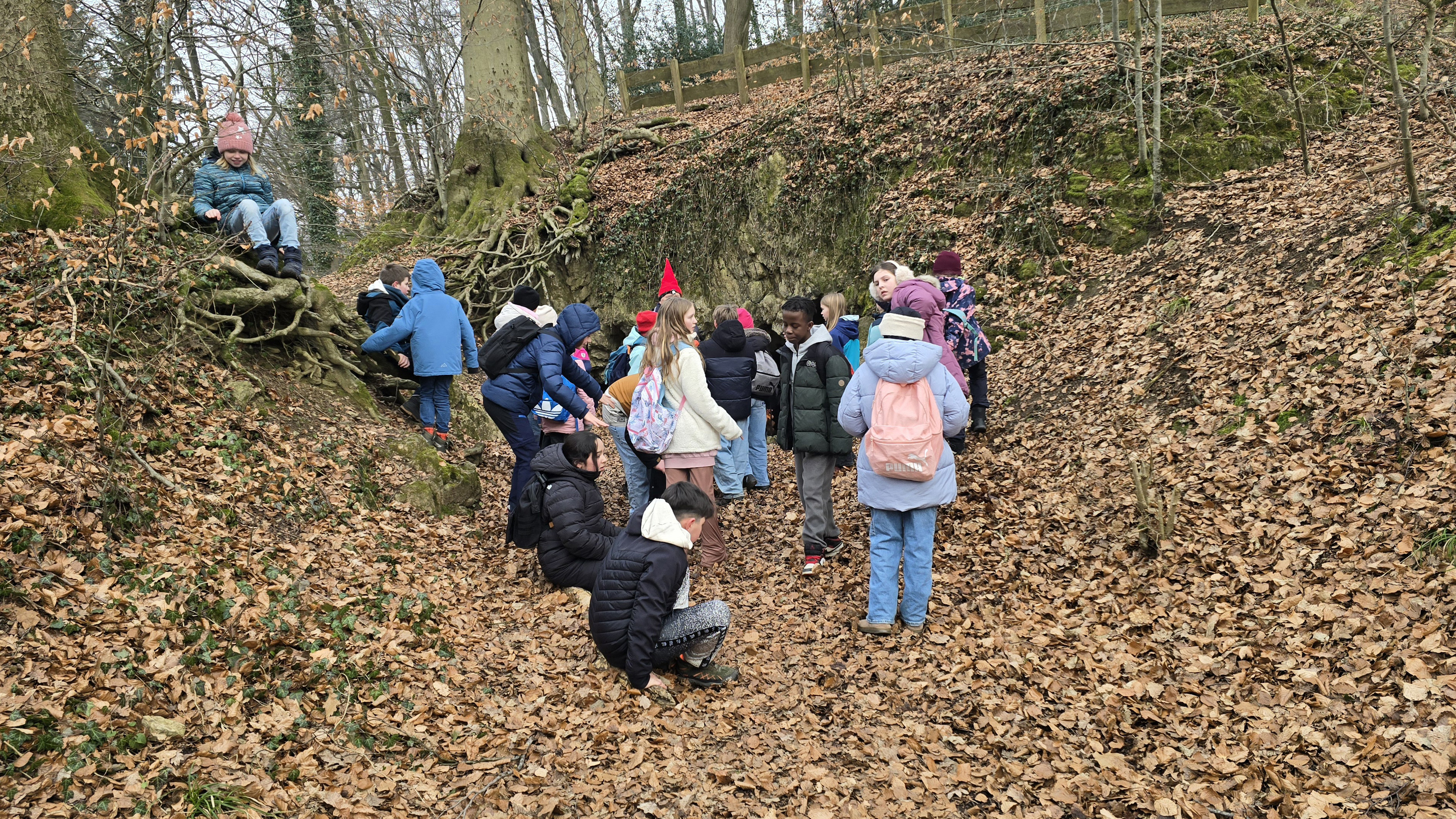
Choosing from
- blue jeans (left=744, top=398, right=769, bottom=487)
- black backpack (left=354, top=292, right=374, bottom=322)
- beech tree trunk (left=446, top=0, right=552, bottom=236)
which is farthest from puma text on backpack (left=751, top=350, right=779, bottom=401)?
beech tree trunk (left=446, top=0, right=552, bottom=236)

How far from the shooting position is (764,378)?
7828 mm

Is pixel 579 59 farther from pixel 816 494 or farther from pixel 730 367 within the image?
pixel 816 494

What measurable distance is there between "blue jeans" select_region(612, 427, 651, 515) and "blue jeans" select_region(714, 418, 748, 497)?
1.30 metres

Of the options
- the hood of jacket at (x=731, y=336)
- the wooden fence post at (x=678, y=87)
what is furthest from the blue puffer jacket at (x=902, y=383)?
the wooden fence post at (x=678, y=87)

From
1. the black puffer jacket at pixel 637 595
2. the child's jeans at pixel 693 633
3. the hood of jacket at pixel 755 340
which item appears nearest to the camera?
the black puffer jacket at pixel 637 595

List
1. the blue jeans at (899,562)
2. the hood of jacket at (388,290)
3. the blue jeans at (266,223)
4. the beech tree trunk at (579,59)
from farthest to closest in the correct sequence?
the beech tree trunk at (579,59) < the hood of jacket at (388,290) < the blue jeans at (266,223) < the blue jeans at (899,562)

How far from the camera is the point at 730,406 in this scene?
710cm

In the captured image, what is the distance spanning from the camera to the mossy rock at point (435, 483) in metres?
6.97

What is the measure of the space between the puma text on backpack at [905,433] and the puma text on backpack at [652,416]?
1.66m

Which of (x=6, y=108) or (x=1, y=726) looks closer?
(x=1, y=726)

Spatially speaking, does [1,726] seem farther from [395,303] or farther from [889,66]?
[889,66]

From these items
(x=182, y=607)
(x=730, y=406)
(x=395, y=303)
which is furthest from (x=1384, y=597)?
(x=395, y=303)

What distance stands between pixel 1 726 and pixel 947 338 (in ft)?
21.9

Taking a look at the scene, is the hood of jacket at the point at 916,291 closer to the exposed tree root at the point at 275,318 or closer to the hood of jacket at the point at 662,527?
the hood of jacket at the point at 662,527
